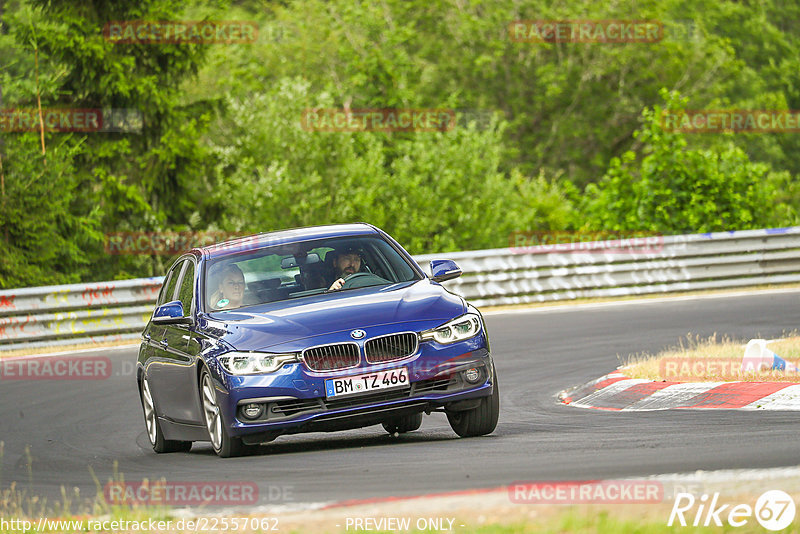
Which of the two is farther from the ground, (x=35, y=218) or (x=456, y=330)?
(x=456, y=330)

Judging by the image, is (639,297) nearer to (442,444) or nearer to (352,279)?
(352,279)

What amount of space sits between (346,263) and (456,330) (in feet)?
4.49

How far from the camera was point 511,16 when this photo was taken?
175ft

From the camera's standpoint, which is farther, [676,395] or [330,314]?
[676,395]

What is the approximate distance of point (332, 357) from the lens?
27.0 ft

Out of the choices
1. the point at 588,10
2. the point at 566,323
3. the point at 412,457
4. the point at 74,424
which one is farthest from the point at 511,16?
the point at 412,457

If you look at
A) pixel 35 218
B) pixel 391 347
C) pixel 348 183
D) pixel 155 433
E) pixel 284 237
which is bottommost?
pixel 348 183
